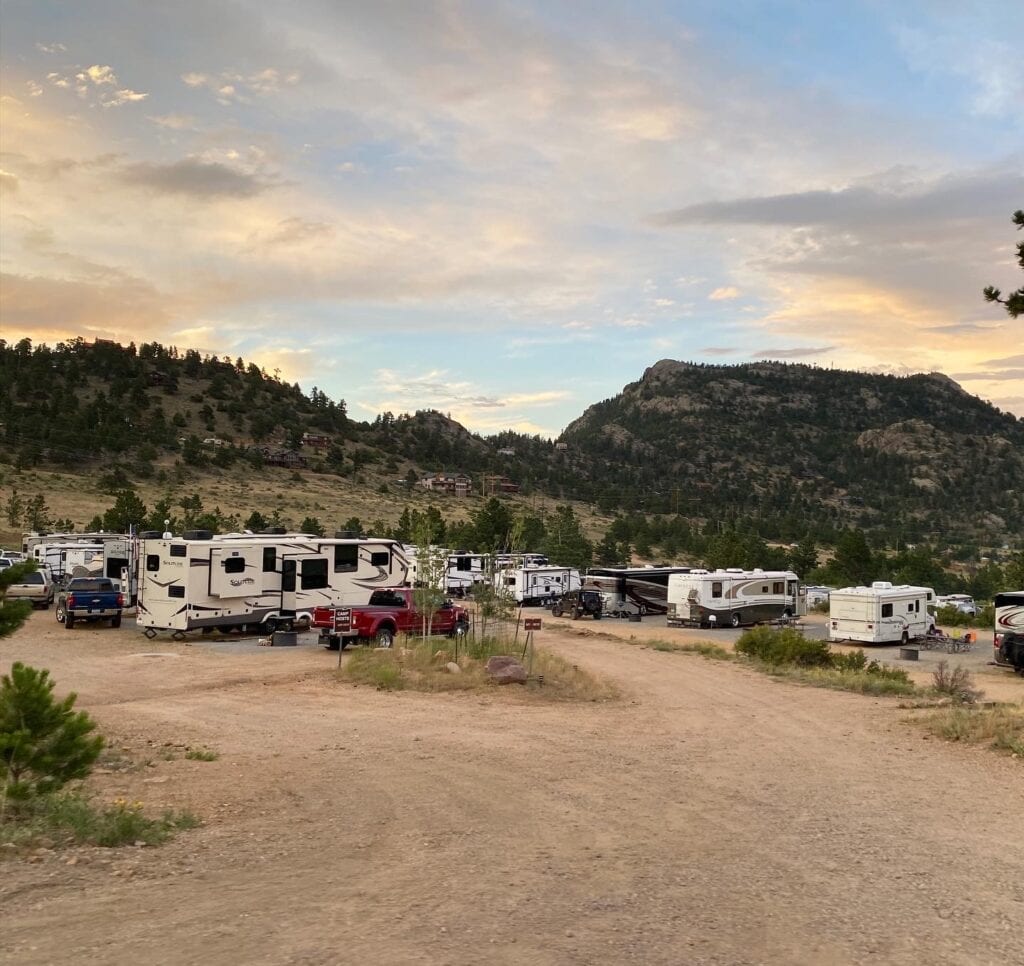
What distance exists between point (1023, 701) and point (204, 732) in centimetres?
1613

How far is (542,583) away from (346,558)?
1861 cm

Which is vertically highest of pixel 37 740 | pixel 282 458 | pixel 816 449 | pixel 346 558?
pixel 816 449

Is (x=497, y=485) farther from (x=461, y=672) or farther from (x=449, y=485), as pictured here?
(x=461, y=672)

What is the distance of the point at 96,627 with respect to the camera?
1088 inches

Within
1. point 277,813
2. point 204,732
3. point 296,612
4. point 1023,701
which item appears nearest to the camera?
point 277,813

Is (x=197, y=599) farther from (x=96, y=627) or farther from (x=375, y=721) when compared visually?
(x=375, y=721)

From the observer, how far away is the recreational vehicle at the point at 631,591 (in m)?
41.1

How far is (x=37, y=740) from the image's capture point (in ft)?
23.8

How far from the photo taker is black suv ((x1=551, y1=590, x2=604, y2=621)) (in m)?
39.6

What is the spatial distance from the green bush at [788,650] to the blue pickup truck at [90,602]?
19.3 m

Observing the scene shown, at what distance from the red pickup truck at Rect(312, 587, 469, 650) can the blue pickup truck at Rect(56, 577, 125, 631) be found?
7.46m

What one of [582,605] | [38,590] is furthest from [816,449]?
[38,590]

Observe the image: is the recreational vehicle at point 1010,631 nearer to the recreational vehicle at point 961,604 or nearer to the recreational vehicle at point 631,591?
the recreational vehicle at point 631,591

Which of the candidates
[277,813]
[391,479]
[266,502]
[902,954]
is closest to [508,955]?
[902,954]
